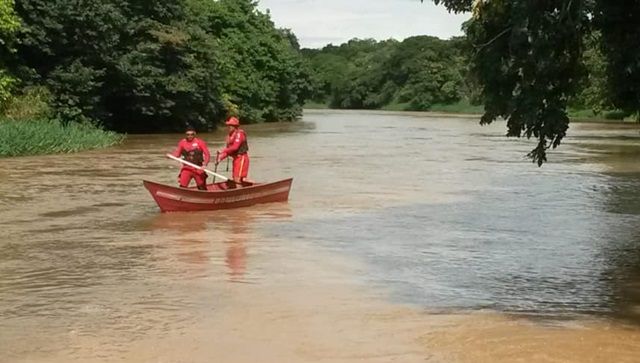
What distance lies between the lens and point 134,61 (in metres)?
47.8

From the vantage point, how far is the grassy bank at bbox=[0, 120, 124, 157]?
32375 mm

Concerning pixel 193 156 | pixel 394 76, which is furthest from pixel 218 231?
pixel 394 76

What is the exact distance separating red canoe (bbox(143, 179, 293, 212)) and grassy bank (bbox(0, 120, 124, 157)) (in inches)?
599

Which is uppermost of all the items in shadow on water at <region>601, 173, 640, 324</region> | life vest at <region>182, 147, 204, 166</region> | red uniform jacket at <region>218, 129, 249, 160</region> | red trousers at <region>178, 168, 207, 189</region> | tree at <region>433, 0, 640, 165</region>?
tree at <region>433, 0, 640, 165</region>

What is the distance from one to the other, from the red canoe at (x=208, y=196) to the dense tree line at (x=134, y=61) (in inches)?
812

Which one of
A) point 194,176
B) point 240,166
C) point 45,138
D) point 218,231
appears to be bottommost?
point 218,231

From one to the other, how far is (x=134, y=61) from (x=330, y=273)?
37.1 meters

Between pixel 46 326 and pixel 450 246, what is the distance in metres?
7.45

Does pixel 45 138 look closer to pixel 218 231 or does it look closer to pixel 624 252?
pixel 218 231

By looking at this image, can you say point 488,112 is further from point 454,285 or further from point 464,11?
point 454,285

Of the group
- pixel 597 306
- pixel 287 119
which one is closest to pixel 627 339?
pixel 597 306

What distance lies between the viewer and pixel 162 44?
48.5 m

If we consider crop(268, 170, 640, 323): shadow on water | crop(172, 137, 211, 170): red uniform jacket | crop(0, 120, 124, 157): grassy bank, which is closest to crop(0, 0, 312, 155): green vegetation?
crop(0, 120, 124, 157): grassy bank

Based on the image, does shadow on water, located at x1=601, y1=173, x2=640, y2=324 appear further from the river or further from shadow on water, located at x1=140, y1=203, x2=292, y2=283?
shadow on water, located at x1=140, y1=203, x2=292, y2=283
